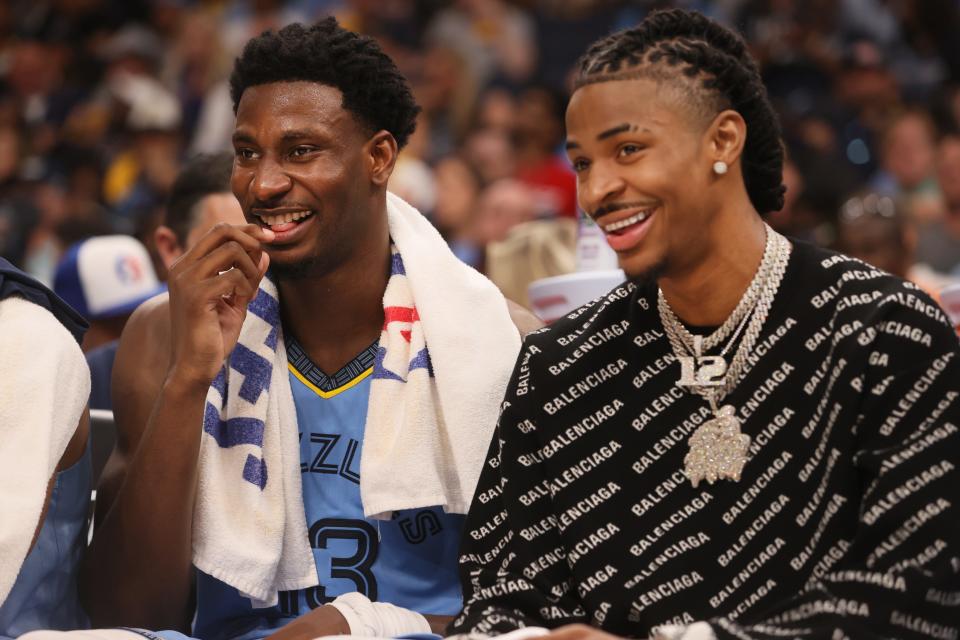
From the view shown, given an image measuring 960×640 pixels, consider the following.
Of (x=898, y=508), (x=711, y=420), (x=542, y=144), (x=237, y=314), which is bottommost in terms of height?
(x=898, y=508)

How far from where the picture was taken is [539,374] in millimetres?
2514

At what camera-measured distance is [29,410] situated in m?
2.47

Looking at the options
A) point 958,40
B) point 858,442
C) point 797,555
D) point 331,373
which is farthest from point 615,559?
point 958,40

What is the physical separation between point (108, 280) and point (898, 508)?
3471mm

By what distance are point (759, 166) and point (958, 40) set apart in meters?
5.18

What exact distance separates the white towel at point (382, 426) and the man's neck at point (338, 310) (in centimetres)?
6

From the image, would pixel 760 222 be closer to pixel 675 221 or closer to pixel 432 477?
pixel 675 221

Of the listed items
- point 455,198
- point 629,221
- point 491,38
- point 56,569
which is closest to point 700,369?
point 629,221

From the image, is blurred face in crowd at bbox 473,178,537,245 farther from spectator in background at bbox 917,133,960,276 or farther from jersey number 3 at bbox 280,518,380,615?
jersey number 3 at bbox 280,518,380,615

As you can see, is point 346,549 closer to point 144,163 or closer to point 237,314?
point 237,314

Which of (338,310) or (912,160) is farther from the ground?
(912,160)

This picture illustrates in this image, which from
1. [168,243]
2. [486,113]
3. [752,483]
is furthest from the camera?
[486,113]

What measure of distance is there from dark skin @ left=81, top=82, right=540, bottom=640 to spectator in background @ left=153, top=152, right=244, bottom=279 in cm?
104

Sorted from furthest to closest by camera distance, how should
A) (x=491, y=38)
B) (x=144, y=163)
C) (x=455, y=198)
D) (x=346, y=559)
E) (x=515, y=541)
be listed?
(x=144, y=163)
(x=491, y=38)
(x=455, y=198)
(x=346, y=559)
(x=515, y=541)
